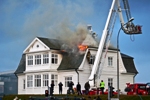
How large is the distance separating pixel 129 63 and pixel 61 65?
40.6ft

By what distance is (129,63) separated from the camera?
Answer: 73.2 meters

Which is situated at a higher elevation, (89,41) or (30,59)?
(89,41)

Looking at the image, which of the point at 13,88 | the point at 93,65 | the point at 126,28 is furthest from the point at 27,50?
the point at 13,88

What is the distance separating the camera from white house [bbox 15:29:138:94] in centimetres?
6600

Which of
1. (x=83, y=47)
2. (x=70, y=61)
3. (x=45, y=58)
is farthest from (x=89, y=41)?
(x=45, y=58)

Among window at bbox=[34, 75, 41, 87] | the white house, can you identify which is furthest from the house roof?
window at bbox=[34, 75, 41, 87]

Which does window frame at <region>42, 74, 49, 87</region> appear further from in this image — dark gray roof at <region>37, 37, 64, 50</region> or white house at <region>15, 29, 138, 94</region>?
dark gray roof at <region>37, 37, 64, 50</region>

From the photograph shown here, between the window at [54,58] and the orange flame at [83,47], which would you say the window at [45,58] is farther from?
the orange flame at [83,47]

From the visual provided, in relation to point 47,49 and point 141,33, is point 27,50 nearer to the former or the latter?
point 47,49

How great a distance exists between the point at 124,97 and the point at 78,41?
2456cm

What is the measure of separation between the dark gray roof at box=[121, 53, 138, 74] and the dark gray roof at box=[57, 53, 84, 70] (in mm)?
9234

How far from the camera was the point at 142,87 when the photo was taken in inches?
2089

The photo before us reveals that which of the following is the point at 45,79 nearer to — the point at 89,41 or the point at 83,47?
the point at 83,47

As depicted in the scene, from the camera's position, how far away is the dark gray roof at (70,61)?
217 ft
